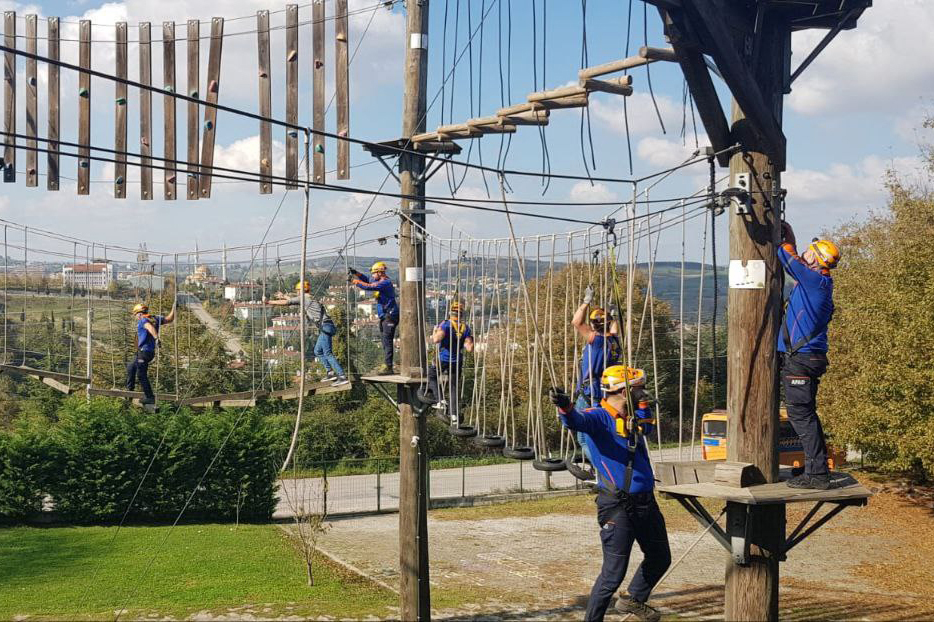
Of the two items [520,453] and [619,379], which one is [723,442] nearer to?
[520,453]

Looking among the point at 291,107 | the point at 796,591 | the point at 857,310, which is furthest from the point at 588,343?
the point at 857,310

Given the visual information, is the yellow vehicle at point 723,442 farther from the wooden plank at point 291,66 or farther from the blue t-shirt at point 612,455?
the blue t-shirt at point 612,455

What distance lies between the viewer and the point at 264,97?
1095 cm

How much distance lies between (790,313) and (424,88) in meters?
5.05

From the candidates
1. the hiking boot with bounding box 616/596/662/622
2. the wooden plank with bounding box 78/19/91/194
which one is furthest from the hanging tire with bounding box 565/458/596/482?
the wooden plank with bounding box 78/19/91/194

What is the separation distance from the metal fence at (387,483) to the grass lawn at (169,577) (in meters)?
4.21

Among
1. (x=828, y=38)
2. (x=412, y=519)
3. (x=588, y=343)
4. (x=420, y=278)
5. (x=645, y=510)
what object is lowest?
(x=412, y=519)

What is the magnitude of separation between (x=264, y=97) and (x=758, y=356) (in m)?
6.46

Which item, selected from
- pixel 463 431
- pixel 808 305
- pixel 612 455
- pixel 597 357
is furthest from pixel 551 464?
pixel 808 305

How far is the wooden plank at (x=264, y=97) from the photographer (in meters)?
10.9

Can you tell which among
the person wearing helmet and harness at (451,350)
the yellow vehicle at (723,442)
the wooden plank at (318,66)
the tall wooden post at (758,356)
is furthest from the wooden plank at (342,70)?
the yellow vehicle at (723,442)

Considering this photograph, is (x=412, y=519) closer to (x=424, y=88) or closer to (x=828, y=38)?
(x=424, y=88)

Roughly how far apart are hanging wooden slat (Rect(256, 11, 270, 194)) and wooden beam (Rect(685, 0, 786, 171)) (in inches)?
229

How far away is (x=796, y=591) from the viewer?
13836 millimetres
